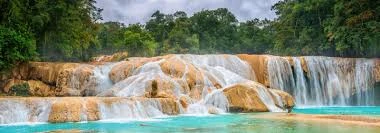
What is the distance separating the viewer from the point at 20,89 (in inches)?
1131

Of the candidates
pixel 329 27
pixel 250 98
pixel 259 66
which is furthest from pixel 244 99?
pixel 329 27

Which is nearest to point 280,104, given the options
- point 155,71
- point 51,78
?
point 155,71

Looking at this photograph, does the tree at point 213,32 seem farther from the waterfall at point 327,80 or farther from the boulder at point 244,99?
the boulder at point 244,99

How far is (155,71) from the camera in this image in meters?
28.7

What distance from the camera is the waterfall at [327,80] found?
118 feet

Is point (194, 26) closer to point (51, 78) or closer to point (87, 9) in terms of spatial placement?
point (87, 9)

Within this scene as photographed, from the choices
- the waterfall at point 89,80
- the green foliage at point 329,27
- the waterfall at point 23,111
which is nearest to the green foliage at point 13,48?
the waterfall at point 89,80

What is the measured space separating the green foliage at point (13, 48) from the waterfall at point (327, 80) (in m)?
16.9

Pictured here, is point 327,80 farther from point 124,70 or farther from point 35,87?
point 35,87

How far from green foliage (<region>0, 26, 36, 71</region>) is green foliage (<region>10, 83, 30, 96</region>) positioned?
4.63 feet

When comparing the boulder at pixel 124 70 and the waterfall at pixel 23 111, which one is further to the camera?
the boulder at pixel 124 70

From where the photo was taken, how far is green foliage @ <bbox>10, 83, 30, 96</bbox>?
28.4 metres

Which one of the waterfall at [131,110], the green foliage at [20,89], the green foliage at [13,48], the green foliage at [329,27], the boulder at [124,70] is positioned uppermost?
the green foliage at [329,27]

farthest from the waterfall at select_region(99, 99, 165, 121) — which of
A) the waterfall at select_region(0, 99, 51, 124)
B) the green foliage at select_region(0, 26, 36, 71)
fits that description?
the green foliage at select_region(0, 26, 36, 71)
